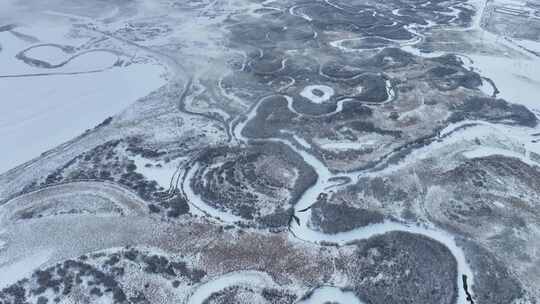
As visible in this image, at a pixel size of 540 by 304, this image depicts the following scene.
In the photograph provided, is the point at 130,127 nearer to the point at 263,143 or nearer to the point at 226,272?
the point at 263,143

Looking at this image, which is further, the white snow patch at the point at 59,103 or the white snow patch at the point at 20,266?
the white snow patch at the point at 59,103

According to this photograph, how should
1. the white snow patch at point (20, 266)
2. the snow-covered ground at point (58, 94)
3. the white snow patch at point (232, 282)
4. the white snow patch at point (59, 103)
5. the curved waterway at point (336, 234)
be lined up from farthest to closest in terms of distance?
the snow-covered ground at point (58, 94) < the white snow patch at point (59, 103) < the curved waterway at point (336, 234) < the white snow patch at point (20, 266) < the white snow patch at point (232, 282)

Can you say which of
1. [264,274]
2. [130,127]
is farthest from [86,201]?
→ [264,274]

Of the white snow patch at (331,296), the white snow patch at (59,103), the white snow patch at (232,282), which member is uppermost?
the white snow patch at (59,103)

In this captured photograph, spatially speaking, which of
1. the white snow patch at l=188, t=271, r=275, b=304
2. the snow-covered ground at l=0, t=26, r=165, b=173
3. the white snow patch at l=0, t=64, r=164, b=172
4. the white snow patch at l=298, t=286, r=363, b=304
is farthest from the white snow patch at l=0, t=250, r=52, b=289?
the white snow patch at l=298, t=286, r=363, b=304

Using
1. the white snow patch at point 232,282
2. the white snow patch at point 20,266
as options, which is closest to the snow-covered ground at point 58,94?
the white snow patch at point 20,266

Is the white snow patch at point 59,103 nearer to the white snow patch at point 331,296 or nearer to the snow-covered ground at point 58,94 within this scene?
the snow-covered ground at point 58,94

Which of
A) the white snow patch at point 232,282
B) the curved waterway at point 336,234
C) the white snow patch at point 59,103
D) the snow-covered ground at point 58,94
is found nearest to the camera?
the white snow patch at point 232,282

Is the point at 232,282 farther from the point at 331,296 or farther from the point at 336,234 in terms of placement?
the point at 336,234
